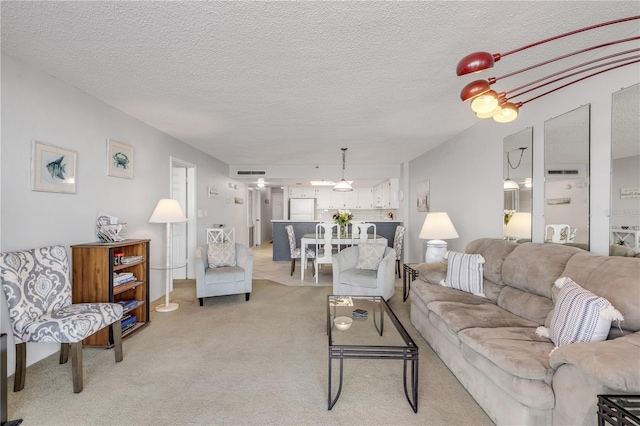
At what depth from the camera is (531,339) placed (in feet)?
5.99

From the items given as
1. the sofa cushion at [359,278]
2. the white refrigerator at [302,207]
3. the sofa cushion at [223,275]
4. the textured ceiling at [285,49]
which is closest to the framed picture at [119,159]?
the textured ceiling at [285,49]

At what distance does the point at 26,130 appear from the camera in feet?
7.50

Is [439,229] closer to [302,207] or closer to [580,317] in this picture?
[580,317]

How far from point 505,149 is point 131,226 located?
14.4ft

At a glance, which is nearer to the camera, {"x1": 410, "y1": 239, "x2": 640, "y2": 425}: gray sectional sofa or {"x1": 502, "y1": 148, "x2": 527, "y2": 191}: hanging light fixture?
{"x1": 410, "y1": 239, "x2": 640, "y2": 425}: gray sectional sofa

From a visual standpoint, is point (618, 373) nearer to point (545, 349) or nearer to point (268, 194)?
point (545, 349)

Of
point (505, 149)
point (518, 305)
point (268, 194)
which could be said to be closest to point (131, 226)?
point (518, 305)

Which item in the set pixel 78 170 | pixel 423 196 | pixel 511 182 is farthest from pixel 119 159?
pixel 423 196

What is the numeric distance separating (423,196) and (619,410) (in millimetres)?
4832

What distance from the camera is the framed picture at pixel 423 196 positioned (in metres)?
5.54

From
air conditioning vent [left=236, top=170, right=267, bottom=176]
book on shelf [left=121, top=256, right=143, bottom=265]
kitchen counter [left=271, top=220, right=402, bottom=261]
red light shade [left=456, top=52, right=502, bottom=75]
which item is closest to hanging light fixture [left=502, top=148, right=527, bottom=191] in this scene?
red light shade [left=456, top=52, right=502, bottom=75]

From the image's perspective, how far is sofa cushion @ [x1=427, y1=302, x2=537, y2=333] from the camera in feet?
6.81

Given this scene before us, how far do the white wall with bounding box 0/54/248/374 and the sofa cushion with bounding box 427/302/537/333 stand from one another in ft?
10.6

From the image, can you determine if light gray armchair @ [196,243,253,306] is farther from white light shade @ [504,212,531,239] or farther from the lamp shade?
white light shade @ [504,212,531,239]
